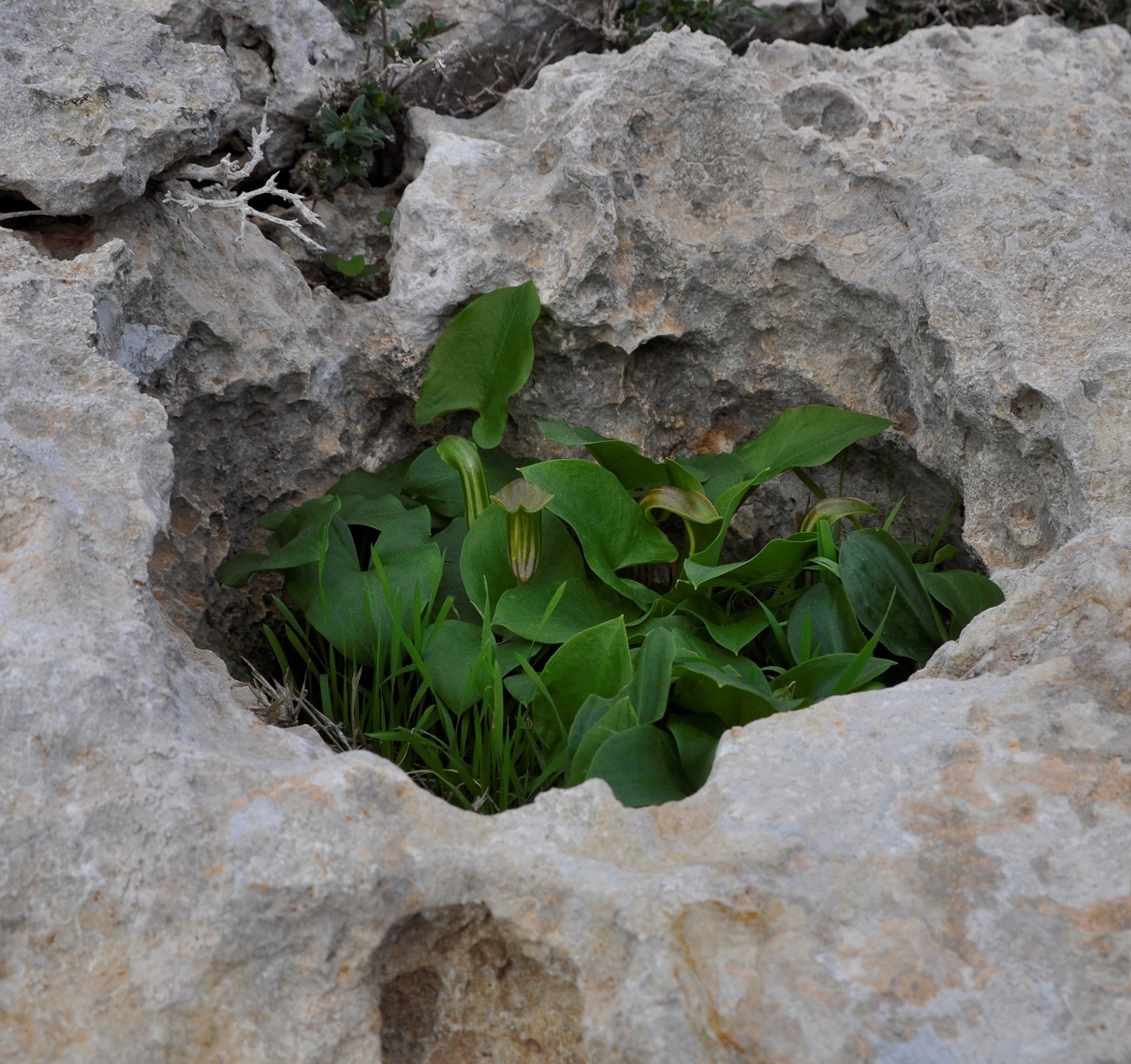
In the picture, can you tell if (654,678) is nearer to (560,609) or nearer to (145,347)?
(560,609)

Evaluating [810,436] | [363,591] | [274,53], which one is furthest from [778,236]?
[274,53]

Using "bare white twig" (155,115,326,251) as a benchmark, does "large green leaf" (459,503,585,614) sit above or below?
below

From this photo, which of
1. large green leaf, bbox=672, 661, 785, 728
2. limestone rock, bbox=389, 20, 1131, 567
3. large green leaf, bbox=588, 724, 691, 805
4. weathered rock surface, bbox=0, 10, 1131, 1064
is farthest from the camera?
limestone rock, bbox=389, 20, 1131, 567

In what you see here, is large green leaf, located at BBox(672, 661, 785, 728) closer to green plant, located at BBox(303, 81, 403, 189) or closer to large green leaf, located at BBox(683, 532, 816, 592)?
large green leaf, located at BBox(683, 532, 816, 592)

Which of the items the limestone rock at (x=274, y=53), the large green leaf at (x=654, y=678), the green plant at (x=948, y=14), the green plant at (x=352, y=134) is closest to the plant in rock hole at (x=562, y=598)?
the large green leaf at (x=654, y=678)

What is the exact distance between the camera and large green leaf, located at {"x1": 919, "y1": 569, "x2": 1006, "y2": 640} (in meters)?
1.72

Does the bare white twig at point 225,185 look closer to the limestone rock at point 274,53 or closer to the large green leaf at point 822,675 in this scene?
the limestone rock at point 274,53

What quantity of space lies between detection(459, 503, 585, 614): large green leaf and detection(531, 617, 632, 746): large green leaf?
0.63 feet

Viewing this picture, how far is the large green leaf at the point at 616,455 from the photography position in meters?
1.89

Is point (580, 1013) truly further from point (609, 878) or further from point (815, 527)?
point (815, 527)

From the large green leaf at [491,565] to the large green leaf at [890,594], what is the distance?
0.45 metres

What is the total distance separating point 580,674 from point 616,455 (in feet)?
1.60

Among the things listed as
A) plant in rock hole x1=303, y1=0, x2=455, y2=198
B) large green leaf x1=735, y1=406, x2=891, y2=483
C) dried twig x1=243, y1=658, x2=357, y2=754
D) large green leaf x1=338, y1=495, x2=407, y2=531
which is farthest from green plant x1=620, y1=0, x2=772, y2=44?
dried twig x1=243, y1=658, x2=357, y2=754

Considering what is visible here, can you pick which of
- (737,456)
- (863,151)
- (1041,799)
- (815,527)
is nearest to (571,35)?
(863,151)
